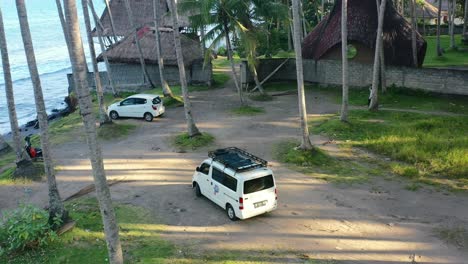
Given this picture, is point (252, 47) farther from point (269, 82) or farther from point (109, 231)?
point (109, 231)

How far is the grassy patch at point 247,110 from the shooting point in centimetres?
2709

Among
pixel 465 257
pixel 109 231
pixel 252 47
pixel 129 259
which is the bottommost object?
pixel 465 257

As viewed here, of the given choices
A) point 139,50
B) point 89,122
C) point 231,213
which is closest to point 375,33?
point 139,50

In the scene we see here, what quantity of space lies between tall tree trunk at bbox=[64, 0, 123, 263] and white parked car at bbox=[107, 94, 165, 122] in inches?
710

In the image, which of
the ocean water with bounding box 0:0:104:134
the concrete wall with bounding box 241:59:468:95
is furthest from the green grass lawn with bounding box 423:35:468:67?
the ocean water with bounding box 0:0:104:134

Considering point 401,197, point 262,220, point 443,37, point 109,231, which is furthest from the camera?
point 443,37

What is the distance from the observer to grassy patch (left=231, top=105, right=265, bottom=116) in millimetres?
27094

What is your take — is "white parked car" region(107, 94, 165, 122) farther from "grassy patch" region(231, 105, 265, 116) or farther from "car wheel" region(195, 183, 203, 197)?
"car wheel" region(195, 183, 203, 197)

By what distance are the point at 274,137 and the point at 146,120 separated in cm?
924

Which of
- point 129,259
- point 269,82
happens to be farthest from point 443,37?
point 129,259

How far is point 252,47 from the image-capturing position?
1003 inches

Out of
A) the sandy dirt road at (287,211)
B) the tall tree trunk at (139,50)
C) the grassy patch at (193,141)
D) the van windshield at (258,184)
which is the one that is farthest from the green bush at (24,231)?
the tall tree trunk at (139,50)

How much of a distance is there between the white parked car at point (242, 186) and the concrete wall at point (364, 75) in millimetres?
18616

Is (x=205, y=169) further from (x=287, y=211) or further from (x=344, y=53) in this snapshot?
(x=344, y=53)
